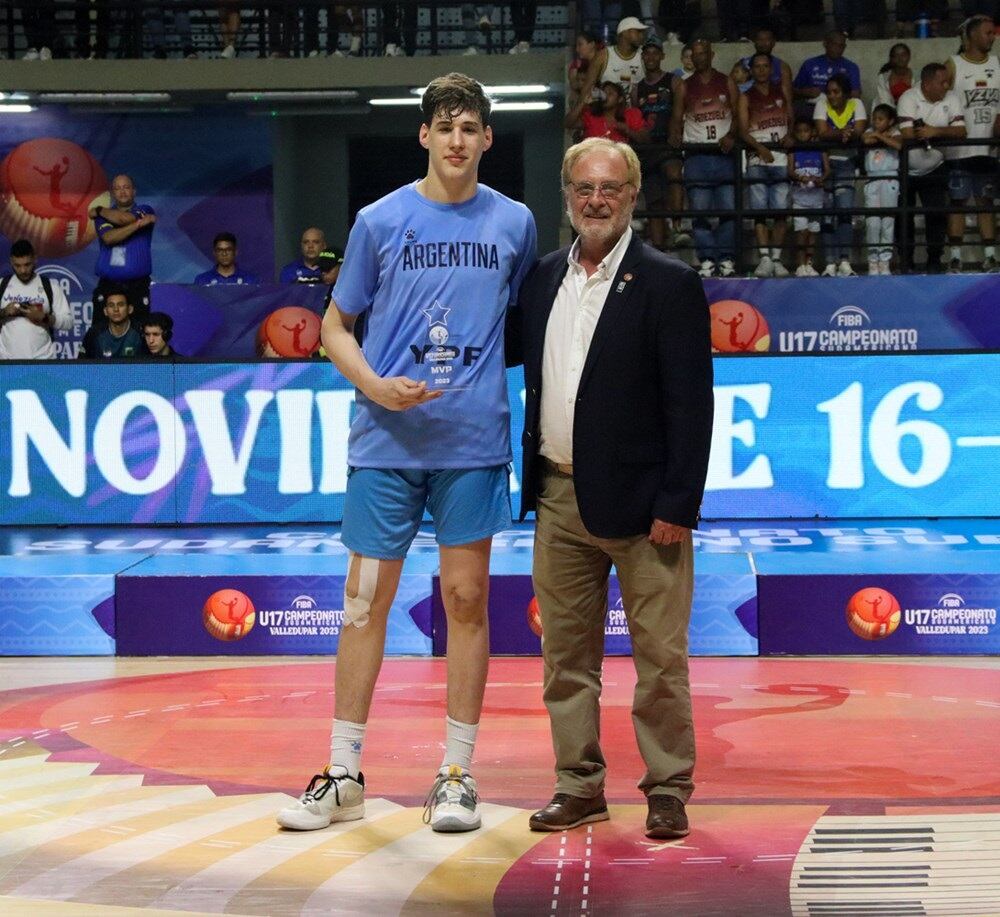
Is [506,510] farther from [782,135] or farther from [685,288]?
[782,135]

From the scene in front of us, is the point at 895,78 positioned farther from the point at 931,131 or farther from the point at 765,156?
the point at 765,156

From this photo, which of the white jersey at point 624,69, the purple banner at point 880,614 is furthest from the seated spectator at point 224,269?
the purple banner at point 880,614

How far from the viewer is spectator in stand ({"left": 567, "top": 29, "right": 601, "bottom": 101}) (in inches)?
473

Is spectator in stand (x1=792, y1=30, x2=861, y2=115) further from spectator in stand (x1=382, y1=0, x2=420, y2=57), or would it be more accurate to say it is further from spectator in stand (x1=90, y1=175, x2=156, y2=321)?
spectator in stand (x1=90, y1=175, x2=156, y2=321)

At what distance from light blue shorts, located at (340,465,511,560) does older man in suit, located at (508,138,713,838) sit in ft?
0.39

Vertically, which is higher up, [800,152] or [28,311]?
[800,152]

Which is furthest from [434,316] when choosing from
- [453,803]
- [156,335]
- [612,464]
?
[156,335]

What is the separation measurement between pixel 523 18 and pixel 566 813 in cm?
1284

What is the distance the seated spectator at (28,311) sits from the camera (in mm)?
9977

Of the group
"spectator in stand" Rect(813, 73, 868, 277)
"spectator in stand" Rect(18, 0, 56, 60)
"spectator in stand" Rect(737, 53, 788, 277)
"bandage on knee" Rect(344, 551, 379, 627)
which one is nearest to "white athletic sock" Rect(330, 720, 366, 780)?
"bandage on knee" Rect(344, 551, 379, 627)

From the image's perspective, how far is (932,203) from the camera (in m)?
11.5

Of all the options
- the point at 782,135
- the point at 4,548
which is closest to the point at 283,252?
the point at 782,135

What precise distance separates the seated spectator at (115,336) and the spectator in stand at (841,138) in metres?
5.19

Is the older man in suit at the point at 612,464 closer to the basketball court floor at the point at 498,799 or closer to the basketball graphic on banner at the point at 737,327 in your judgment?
the basketball court floor at the point at 498,799
